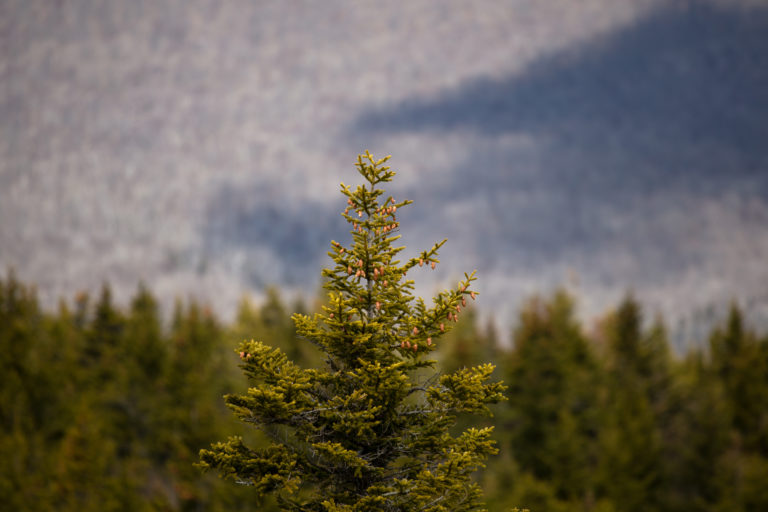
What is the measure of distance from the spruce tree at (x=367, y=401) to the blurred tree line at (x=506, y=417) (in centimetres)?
2580

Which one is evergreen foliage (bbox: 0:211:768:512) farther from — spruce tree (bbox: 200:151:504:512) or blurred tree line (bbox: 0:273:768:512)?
spruce tree (bbox: 200:151:504:512)

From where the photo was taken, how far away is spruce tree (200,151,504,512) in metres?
9.88

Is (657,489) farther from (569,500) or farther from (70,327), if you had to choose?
(70,327)

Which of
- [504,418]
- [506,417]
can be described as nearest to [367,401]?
[506,417]

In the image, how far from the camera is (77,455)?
1730 inches

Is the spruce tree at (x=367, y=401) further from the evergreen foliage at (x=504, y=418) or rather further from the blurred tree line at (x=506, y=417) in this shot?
the blurred tree line at (x=506, y=417)

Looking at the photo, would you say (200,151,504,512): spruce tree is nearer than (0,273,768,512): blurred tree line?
Yes

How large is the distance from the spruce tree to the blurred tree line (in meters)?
25.8

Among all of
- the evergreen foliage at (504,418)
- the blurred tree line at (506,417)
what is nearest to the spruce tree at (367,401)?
the evergreen foliage at (504,418)

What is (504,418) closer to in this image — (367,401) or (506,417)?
(506,417)

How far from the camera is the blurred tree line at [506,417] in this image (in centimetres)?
3959

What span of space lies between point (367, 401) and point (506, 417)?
3203 centimetres

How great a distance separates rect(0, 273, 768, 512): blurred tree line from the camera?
39.6 meters

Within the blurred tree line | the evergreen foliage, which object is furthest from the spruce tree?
the blurred tree line
